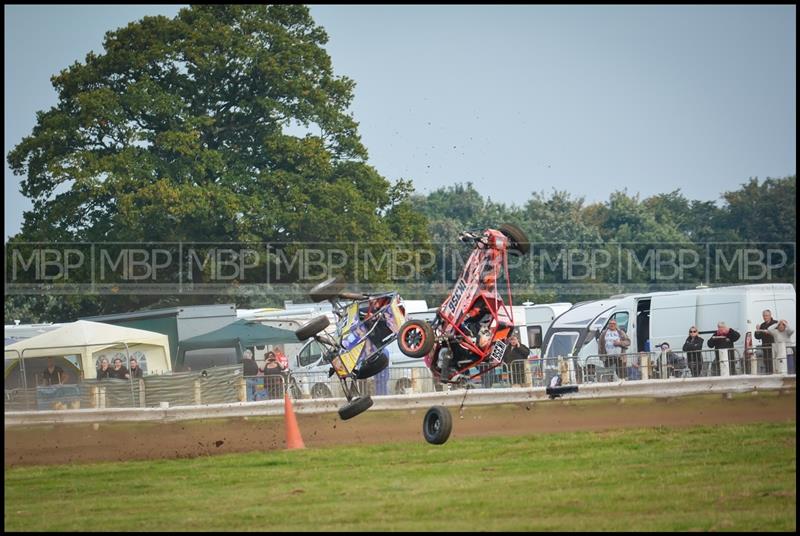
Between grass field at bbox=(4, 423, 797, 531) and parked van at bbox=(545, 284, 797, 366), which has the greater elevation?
parked van at bbox=(545, 284, 797, 366)

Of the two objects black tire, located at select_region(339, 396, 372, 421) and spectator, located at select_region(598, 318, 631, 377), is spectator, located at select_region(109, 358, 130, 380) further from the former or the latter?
black tire, located at select_region(339, 396, 372, 421)

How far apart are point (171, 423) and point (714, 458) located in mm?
15838

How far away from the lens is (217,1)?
179 feet

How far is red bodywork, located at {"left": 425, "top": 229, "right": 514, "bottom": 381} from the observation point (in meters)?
18.3

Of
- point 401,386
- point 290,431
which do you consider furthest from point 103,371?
point 290,431

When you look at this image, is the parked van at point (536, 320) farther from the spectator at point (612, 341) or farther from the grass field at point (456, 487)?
the grass field at point (456, 487)

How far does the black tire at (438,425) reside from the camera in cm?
1894

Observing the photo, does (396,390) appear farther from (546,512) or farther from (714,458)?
(546,512)

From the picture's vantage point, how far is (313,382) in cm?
3109

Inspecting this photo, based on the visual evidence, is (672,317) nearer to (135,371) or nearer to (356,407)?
(356,407)

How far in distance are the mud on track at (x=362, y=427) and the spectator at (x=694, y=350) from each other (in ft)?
3.26

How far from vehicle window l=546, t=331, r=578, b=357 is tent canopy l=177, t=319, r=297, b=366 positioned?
844cm

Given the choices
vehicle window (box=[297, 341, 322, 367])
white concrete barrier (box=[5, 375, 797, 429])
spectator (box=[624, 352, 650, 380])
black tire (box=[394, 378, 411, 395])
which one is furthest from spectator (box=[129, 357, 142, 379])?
spectator (box=[624, 352, 650, 380])

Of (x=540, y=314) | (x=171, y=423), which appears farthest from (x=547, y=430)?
(x=540, y=314)
